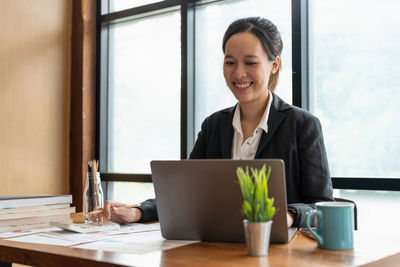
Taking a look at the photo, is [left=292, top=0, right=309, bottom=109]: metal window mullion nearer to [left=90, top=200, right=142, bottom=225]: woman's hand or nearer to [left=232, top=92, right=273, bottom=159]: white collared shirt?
[left=232, top=92, right=273, bottom=159]: white collared shirt

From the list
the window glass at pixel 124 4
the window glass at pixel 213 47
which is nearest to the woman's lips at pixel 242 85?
the window glass at pixel 213 47

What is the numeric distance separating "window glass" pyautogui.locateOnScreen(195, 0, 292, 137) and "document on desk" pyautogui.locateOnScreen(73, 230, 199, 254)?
1.90m

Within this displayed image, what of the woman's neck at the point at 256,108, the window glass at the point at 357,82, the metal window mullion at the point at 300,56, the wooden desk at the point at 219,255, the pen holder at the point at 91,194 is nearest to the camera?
the wooden desk at the point at 219,255

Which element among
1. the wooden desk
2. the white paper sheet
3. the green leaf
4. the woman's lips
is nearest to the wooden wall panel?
the white paper sheet

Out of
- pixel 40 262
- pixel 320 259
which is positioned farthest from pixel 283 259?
pixel 40 262

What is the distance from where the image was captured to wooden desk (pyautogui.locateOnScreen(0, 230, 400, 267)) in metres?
0.94

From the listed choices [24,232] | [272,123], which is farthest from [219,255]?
[272,123]

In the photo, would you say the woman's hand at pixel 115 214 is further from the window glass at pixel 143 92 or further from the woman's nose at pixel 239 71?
the window glass at pixel 143 92

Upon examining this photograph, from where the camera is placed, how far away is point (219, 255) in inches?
39.8

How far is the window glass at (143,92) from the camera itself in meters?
3.35

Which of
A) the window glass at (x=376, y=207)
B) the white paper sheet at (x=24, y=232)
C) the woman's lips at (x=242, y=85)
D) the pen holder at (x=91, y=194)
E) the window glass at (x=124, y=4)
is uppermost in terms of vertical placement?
the window glass at (x=124, y=4)

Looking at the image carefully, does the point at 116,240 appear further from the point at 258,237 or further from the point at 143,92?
the point at 143,92

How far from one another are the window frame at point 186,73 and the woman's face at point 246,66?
3.36ft

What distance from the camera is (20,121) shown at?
10.7ft
